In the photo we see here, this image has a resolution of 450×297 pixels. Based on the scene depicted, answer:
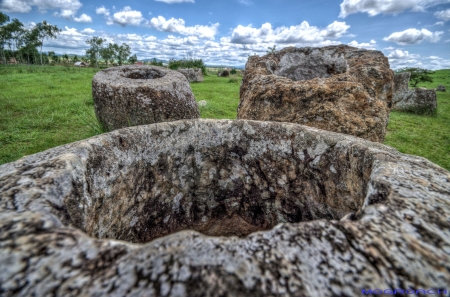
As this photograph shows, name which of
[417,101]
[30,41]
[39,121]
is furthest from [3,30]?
[417,101]

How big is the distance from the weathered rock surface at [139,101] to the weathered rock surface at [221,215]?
8.46ft

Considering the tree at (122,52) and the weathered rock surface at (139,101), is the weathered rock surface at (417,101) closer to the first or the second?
the weathered rock surface at (139,101)

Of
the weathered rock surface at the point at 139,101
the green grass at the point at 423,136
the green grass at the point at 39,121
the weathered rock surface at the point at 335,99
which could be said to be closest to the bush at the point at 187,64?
the green grass at the point at 39,121

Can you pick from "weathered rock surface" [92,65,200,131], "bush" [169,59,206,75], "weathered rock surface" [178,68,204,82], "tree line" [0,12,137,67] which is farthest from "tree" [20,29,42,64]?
"weathered rock surface" [92,65,200,131]

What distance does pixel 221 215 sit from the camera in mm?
1986

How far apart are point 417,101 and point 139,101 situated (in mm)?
11638

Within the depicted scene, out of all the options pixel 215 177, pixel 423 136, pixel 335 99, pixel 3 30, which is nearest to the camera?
pixel 215 177

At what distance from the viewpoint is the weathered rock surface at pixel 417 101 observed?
35.1ft

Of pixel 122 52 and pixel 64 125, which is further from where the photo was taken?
pixel 122 52

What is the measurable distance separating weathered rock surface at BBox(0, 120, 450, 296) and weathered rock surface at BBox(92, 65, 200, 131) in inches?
102

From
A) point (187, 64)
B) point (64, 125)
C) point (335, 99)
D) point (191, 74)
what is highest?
point (187, 64)

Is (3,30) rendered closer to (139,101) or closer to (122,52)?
(122,52)

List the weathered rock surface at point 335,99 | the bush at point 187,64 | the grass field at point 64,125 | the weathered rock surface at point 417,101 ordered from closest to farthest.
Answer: the weathered rock surface at point 335,99 → the grass field at point 64,125 → the weathered rock surface at point 417,101 → the bush at point 187,64

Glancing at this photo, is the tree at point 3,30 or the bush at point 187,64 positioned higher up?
the tree at point 3,30
